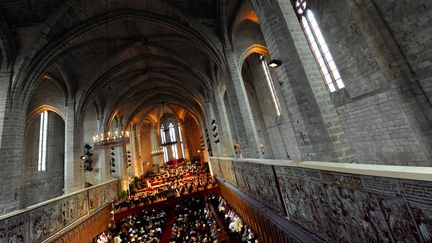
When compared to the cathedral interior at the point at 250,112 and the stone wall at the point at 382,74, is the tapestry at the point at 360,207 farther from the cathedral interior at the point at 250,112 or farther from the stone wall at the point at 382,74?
the stone wall at the point at 382,74

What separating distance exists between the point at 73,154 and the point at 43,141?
21.6ft

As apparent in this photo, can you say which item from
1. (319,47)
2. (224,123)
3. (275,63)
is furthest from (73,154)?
(319,47)

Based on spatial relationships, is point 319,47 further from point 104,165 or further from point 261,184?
point 104,165

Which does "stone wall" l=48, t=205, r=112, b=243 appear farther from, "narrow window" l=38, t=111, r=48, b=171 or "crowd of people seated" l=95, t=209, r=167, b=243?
"narrow window" l=38, t=111, r=48, b=171

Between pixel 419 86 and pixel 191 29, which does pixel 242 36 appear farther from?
pixel 419 86

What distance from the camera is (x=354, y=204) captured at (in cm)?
233

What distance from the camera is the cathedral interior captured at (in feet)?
9.63

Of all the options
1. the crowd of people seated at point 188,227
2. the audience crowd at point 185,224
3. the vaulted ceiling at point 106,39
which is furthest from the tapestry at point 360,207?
the vaulted ceiling at point 106,39

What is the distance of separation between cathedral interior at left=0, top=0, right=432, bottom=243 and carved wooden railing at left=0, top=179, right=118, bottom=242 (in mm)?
46

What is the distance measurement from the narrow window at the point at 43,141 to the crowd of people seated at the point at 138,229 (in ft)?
30.0

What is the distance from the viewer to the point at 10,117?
8.05 metres

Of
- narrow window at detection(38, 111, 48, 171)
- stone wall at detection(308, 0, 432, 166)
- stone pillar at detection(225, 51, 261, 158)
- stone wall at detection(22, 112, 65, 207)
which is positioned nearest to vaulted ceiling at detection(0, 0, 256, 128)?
stone pillar at detection(225, 51, 261, 158)

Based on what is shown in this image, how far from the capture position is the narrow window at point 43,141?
1530cm

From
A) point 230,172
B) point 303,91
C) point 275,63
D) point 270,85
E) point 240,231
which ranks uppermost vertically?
point 270,85
